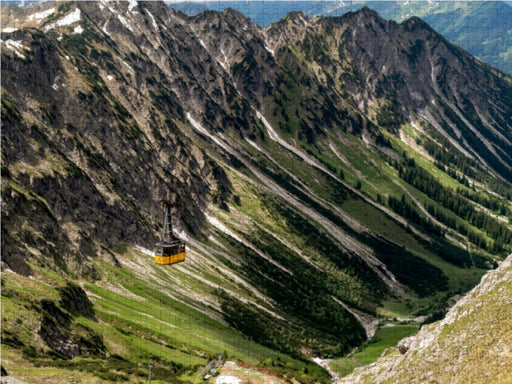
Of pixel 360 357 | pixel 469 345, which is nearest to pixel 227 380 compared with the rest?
pixel 469 345

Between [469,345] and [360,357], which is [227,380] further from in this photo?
[360,357]

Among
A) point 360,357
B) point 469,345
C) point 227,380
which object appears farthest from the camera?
point 360,357

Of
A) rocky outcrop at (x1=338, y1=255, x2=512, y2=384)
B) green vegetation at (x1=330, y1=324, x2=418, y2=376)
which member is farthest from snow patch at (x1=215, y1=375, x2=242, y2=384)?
green vegetation at (x1=330, y1=324, x2=418, y2=376)

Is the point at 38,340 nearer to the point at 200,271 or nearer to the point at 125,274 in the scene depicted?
the point at 125,274

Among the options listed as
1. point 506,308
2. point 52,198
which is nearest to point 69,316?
point 52,198

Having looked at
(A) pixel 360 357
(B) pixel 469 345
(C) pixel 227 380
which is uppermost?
(B) pixel 469 345

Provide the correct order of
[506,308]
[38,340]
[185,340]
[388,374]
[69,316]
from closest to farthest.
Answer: [506,308] < [388,374] < [38,340] < [69,316] < [185,340]

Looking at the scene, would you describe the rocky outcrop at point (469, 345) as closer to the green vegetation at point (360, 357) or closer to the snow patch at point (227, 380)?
the snow patch at point (227, 380)

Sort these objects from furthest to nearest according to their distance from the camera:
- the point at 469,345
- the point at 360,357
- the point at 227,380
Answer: the point at 360,357 < the point at 227,380 < the point at 469,345
